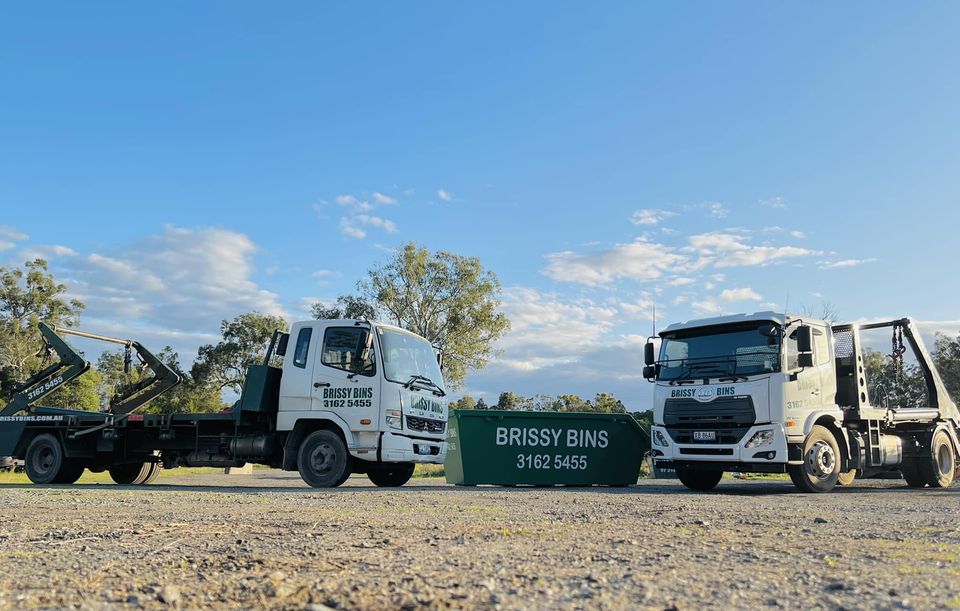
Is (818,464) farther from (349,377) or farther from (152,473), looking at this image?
(152,473)

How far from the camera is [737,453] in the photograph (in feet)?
39.0

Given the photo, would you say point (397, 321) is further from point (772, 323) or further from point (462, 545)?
point (462, 545)

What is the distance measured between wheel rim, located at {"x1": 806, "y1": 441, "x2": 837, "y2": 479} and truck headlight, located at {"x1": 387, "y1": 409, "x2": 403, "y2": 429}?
6.17 m

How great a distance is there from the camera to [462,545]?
555cm

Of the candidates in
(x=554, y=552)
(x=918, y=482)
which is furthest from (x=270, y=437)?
(x=918, y=482)

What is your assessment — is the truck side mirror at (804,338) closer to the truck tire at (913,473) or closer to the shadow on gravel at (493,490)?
the shadow on gravel at (493,490)

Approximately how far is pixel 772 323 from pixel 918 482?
558 centimetres

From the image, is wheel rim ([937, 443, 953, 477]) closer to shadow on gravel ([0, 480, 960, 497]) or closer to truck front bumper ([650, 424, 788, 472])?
shadow on gravel ([0, 480, 960, 497])

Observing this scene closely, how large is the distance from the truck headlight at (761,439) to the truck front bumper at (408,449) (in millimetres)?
Result: 4876

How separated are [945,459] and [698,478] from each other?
5359 mm

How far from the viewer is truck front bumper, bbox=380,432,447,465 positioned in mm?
12359

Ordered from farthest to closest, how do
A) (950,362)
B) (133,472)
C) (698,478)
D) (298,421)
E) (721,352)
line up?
1. (950,362)
2. (133,472)
3. (698,478)
4. (298,421)
5. (721,352)

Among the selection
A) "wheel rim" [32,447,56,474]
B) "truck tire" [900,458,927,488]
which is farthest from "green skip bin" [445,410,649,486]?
"wheel rim" [32,447,56,474]

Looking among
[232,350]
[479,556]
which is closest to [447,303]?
[232,350]
